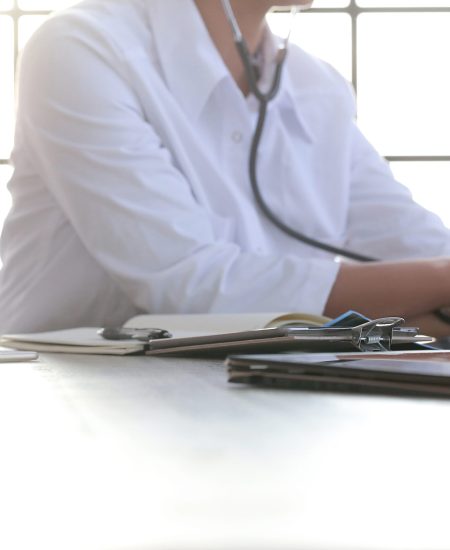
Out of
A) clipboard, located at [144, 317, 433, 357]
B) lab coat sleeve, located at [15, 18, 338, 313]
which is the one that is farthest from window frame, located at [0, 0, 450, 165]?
clipboard, located at [144, 317, 433, 357]

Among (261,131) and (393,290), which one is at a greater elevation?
(261,131)

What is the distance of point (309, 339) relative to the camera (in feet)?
2.02

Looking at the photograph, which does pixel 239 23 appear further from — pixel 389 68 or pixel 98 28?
pixel 389 68

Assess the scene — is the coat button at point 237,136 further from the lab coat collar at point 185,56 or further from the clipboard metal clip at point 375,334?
the clipboard metal clip at point 375,334

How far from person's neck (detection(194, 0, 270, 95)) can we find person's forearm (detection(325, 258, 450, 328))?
50 centimetres

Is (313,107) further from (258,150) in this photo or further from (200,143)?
(200,143)

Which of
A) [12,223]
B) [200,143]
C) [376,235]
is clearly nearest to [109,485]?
[200,143]

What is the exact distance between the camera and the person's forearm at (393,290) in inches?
48.0

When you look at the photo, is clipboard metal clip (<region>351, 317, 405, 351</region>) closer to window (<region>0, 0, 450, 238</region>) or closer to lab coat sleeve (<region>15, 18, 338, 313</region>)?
lab coat sleeve (<region>15, 18, 338, 313</region>)

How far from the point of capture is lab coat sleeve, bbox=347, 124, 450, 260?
1.60m

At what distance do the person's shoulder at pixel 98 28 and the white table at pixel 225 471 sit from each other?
1.00 metres

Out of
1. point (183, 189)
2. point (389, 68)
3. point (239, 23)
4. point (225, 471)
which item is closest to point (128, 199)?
point (183, 189)

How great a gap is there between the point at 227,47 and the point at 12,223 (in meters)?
0.47

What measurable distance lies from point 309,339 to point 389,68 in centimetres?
257
